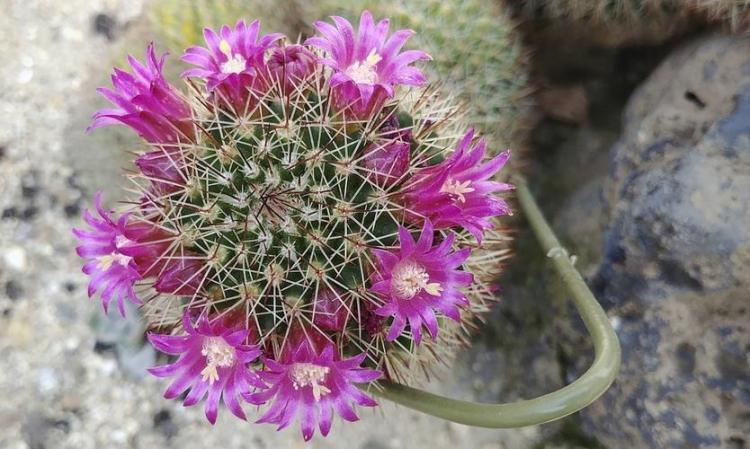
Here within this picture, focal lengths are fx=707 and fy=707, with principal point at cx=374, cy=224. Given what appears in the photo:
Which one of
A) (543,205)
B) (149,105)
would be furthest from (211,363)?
(543,205)

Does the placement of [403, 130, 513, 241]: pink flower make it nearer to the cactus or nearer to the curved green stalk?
the cactus

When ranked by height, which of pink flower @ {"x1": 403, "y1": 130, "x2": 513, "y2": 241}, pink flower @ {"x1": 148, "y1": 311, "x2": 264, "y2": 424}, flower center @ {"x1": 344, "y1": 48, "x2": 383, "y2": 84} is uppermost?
flower center @ {"x1": 344, "y1": 48, "x2": 383, "y2": 84}

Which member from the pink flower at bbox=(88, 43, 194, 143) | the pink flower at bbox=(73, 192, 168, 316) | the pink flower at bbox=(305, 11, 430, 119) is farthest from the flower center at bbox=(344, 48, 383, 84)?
the pink flower at bbox=(73, 192, 168, 316)

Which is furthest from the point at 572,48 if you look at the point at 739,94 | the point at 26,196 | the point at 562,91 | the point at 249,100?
the point at 26,196

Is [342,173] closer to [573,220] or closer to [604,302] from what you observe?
[604,302]

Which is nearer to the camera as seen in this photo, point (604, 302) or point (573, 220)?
point (604, 302)

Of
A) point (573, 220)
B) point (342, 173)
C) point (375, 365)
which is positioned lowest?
point (573, 220)
